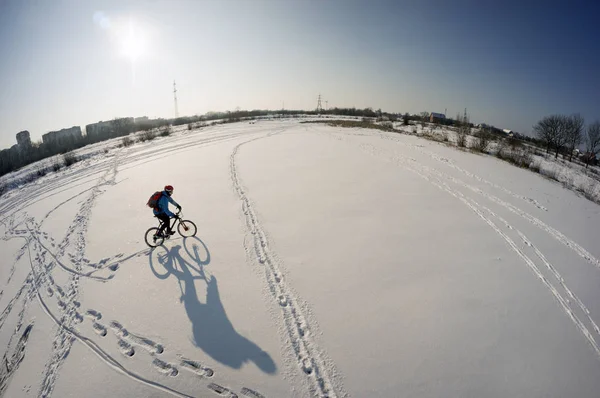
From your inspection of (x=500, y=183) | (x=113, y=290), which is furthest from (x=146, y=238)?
(x=500, y=183)

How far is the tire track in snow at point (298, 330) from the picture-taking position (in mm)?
4184

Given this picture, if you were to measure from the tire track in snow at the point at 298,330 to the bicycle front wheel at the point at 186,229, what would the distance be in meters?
1.90

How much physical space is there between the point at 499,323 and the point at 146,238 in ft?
28.9

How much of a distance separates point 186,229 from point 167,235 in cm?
55

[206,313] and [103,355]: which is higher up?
[206,313]

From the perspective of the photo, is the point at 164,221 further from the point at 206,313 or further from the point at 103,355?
the point at 103,355

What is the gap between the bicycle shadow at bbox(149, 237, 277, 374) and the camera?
181 inches

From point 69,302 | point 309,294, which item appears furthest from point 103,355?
point 309,294

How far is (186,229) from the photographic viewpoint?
27.0ft

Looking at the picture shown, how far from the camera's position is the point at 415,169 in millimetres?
14570

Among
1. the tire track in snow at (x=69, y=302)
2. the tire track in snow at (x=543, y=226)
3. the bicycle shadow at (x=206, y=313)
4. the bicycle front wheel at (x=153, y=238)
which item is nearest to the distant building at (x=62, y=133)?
the tire track in snow at (x=69, y=302)

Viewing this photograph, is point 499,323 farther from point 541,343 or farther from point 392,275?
point 392,275

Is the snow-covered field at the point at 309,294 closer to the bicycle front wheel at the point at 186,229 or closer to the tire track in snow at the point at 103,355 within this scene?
the tire track in snow at the point at 103,355

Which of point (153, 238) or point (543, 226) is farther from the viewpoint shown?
point (543, 226)
